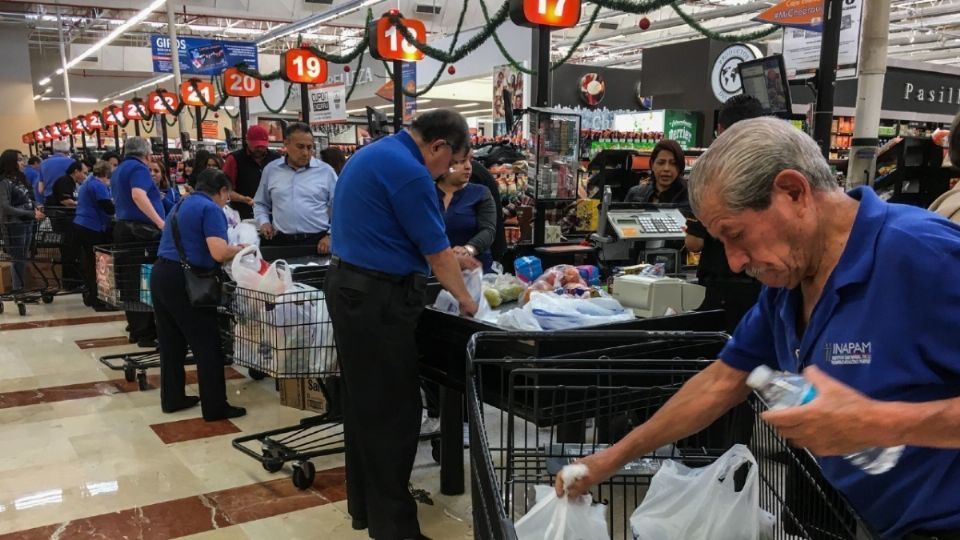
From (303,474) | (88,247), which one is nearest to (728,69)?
(88,247)

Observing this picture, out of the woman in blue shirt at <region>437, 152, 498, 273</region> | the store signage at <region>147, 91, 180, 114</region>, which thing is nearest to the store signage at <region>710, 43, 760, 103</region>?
the woman in blue shirt at <region>437, 152, 498, 273</region>

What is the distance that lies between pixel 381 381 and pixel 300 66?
6.39 metres

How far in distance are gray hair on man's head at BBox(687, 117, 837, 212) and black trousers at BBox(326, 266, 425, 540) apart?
65.5 inches

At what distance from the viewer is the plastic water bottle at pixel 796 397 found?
39.8 inches

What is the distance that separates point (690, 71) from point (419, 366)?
11758mm

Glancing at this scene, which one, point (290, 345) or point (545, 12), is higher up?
point (545, 12)

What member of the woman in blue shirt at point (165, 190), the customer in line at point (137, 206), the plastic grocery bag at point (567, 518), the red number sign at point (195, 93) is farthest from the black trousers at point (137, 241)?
the red number sign at point (195, 93)

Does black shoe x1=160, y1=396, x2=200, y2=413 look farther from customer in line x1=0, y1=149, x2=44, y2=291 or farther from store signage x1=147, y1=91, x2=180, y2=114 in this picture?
store signage x1=147, y1=91, x2=180, y2=114

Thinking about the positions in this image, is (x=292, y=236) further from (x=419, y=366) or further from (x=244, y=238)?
(x=419, y=366)

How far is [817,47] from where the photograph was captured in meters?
5.87

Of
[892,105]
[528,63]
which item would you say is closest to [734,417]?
[528,63]

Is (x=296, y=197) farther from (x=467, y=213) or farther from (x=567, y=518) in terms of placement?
(x=567, y=518)

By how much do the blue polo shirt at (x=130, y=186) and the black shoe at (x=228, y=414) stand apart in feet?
8.44

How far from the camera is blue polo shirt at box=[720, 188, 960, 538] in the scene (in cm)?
107
